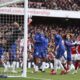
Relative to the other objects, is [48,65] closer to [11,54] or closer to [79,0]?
[11,54]

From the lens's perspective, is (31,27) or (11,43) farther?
(31,27)

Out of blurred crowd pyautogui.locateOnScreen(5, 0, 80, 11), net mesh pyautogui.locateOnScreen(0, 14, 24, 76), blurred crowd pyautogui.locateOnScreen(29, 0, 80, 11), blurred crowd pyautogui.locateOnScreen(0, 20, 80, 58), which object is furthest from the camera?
blurred crowd pyautogui.locateOnScreen(29, 0, 80, 11)

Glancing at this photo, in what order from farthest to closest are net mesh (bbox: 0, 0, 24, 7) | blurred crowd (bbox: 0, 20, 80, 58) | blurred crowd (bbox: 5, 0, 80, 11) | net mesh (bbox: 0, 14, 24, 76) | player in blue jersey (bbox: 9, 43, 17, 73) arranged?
1. blurred crowd (bbox: 5, 0, 80, 11)
2. blurred crowd (bbox: 0, 20, 80, 58)
3. player in blue jersey (bbox: 9, 43, 17, 73)
4. net mesh (bbox: 0, 14, 24, 76)
5. net mesh (bbox: 0, 0, 24, 7)

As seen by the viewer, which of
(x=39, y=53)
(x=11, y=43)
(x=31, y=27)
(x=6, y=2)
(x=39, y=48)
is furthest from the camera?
(x=31, y=27)

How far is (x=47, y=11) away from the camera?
41594mm

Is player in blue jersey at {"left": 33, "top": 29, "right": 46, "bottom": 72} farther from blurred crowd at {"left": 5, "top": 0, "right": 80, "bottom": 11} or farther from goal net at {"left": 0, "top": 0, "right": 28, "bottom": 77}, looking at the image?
blurred crowd at {"left": 5, "top": 0, "right": 80, "bottom": 11}

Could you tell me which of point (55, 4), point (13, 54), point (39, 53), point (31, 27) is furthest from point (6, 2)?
point (55, 4)

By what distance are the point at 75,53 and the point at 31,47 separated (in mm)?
5687

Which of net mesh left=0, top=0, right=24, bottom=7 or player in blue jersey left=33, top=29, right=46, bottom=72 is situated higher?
net mesh left=0, top=0, right=24, bottom=7

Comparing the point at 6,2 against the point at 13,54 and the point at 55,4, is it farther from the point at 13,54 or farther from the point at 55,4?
the point at 55,4

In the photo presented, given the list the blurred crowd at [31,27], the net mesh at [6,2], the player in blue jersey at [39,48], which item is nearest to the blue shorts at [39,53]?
the player in blue jersey at [39,48]

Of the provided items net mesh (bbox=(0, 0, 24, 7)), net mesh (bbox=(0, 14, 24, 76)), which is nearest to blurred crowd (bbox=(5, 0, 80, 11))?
net mesh (bbox=(0, 14, 24, 76))

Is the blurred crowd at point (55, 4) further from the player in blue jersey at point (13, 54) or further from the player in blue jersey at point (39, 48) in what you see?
the player in blue jersey at point (13, 54)

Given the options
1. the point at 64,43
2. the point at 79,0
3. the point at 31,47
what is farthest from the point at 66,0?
the point at 64,43
